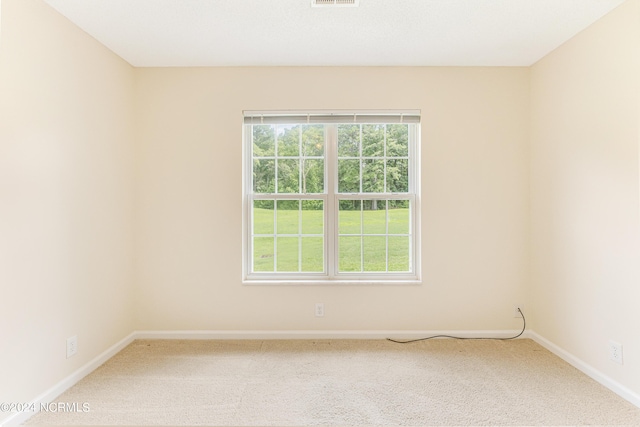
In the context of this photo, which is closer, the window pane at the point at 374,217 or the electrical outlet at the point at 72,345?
the electrical outlet at the point at 72,345

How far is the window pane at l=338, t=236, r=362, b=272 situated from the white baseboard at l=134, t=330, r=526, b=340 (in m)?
0.59

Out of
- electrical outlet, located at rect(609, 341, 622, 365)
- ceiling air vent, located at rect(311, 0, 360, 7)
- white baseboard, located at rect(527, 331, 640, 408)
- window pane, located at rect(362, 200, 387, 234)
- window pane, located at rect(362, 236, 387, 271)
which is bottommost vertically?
white baseboard, located at rect(527, 331, 640, 408)

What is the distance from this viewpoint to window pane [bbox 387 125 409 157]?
3.17 meters

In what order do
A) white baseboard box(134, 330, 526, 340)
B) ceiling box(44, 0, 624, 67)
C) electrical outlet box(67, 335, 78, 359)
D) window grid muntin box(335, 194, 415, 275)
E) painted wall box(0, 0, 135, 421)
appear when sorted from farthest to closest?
1. window grid muntin box(335, 194, 415, 275)
2. white baseboard box(134, 330, 526, 340)
3. electrical outlet box(67, 335, 78, 359)
4. ceiling box(44, 0, 624, 67)
5. painted wall box(0, 0, 135, 421)

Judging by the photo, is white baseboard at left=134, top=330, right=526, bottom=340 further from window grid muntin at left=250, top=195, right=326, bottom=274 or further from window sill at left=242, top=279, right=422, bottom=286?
window grid muntin at left=250, top=195, right=326, bottom=274

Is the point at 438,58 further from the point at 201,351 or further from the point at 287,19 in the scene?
the point at 201,351

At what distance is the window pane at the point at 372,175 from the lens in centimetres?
318

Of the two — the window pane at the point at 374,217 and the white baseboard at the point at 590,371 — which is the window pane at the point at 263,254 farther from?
the white baseboard at the point at 590,371

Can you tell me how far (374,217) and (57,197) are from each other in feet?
8.06

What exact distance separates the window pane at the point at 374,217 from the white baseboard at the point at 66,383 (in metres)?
2.36

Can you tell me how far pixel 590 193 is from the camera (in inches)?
93.7

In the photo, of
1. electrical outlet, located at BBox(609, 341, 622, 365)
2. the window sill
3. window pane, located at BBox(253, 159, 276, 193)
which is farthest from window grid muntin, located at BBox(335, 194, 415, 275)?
electrical outlet, located at BBox(609, 341, 622, 365)

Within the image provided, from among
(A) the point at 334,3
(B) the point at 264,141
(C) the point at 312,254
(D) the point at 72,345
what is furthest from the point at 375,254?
(D) the point at 72,345

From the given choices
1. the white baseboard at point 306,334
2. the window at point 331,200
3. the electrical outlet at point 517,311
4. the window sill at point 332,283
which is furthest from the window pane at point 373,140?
the electrical outlet at point 517,311
